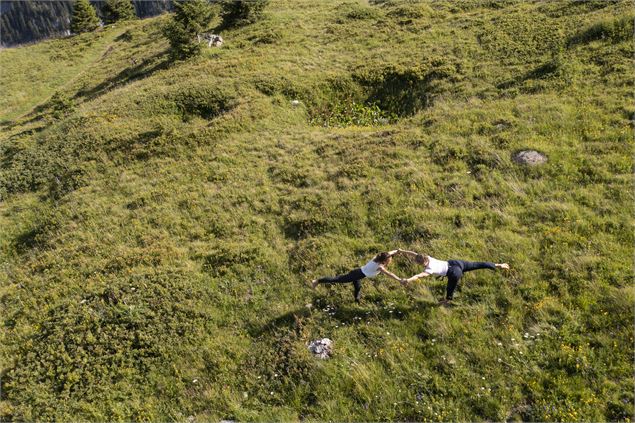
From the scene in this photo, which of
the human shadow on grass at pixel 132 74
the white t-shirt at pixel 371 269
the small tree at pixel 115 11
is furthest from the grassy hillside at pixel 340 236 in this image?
the small tree at pixel 115 11

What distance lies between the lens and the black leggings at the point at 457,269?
8922 millimetres

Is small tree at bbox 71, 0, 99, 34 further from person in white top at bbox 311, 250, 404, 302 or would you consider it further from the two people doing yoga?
the two people doing yoga

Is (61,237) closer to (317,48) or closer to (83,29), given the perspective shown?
(317,48)

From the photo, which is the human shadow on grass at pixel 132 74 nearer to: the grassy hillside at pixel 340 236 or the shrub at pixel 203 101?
the grassy hillside at pixel 340 236

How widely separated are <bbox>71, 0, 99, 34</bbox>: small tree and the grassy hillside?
147 ft

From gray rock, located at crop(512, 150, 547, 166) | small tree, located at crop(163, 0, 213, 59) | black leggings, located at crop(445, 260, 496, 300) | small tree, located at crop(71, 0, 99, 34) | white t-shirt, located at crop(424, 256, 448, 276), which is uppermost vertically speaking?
small tree, located at crop(71, 0, 99, 34)

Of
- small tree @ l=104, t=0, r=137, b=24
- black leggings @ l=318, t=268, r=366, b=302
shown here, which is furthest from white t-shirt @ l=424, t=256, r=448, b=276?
small tree @ l=104, t=0, r=137, b=24

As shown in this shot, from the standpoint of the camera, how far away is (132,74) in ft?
111

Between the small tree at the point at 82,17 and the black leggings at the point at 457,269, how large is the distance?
70.5 metres

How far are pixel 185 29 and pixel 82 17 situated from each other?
129ft

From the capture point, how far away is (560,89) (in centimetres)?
1659

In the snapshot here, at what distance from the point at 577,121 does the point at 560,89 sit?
10.9ft

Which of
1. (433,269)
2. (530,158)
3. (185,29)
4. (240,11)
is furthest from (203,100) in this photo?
(433,269)

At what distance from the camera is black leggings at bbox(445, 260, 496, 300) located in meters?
8.92
